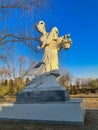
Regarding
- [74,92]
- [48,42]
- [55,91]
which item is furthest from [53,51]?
[74,92]

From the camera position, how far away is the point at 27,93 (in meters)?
7.39

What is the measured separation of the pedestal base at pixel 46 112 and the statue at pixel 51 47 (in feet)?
5.36

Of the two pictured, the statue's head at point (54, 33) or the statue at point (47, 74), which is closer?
the statue at point (47, 74)

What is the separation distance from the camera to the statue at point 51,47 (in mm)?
7953

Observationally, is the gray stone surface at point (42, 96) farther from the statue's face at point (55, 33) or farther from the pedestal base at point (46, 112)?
the statue's face at point (55, 33)

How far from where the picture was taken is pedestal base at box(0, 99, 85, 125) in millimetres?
6156

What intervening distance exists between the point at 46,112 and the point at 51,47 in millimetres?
2733

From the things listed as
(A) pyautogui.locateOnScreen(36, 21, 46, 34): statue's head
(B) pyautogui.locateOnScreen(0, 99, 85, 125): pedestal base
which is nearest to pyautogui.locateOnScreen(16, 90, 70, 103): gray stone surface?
(B) pyautogui.locateOnScreen(0, 99, 85, 125): pedestal base

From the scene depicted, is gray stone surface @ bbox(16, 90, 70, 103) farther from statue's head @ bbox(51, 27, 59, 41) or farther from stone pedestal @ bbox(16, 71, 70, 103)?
statue's head @ bbox(51, 27, 59, 41)

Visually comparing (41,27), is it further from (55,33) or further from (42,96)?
(42,96)

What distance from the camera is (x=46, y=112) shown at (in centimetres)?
Answer: 655

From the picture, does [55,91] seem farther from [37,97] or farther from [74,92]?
[74,92]

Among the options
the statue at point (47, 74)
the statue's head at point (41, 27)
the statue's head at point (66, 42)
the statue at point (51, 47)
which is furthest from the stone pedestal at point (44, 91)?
the statue's head at point (41, 27)

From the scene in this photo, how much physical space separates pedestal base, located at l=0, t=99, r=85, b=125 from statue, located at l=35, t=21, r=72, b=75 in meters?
1.63
